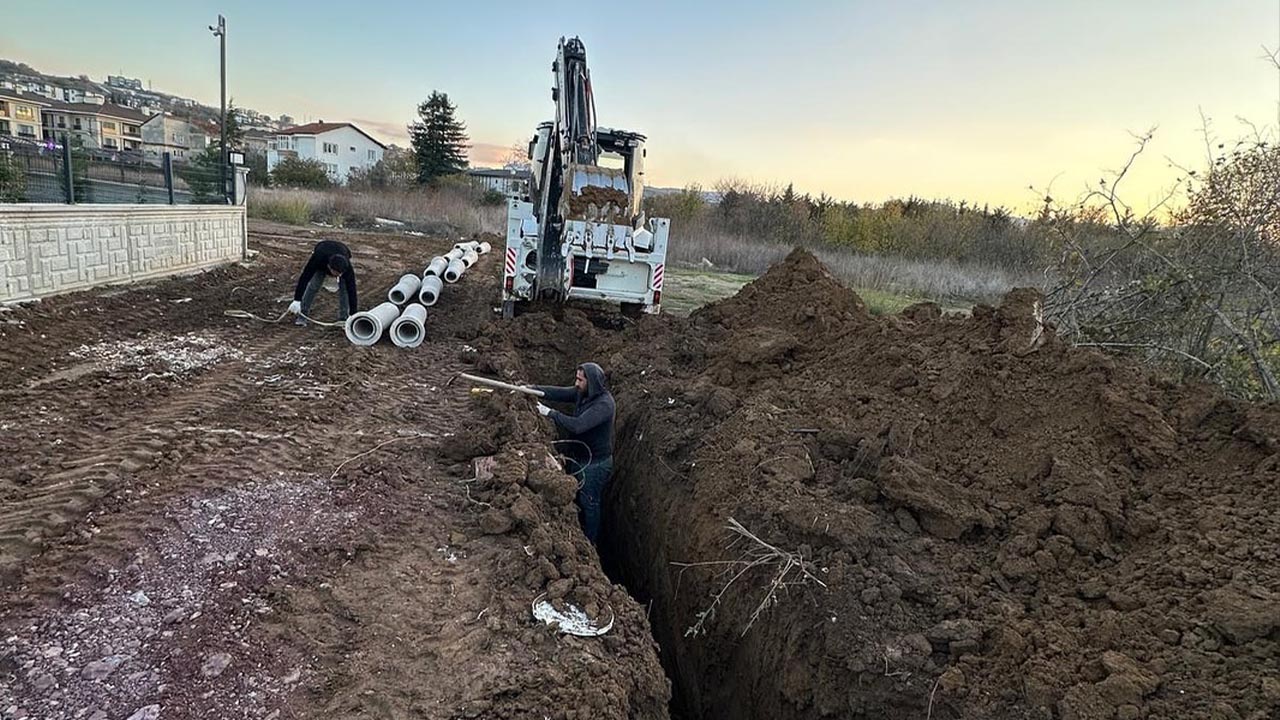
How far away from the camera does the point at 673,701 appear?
5.66 m

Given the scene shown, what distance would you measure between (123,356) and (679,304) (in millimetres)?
9974

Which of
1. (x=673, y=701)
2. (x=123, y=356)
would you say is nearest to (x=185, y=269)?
(x=123, y=356)

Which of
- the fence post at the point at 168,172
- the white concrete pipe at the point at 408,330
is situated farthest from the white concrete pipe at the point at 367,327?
the fence post at the point at 168,172

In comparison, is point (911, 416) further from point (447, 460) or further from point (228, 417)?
point (228, 417)

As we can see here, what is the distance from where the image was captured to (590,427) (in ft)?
19.8

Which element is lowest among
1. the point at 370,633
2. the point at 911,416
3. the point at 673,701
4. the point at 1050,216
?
the point at 673,701

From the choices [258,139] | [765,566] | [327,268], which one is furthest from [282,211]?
[258,139]

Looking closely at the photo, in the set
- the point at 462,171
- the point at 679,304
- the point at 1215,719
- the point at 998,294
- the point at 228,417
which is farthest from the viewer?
the point at 462,171

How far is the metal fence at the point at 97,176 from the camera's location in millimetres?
9477

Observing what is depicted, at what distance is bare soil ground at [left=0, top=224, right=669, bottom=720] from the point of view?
3.13 m

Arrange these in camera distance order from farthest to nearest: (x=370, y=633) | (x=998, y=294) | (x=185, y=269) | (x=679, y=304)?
1. (x=998, y=294)
2. (x=679, y=304)
3. (x=185, y=269)
4. (x=370, y=633)

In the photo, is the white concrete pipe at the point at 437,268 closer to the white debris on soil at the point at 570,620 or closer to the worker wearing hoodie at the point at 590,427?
the worker wearing hoodie at the point at 590,427

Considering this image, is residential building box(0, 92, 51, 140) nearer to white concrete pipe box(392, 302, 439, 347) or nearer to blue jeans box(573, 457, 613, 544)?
white concrete pipe box(392, 302, 439, 347)

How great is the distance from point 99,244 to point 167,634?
9.79 m
